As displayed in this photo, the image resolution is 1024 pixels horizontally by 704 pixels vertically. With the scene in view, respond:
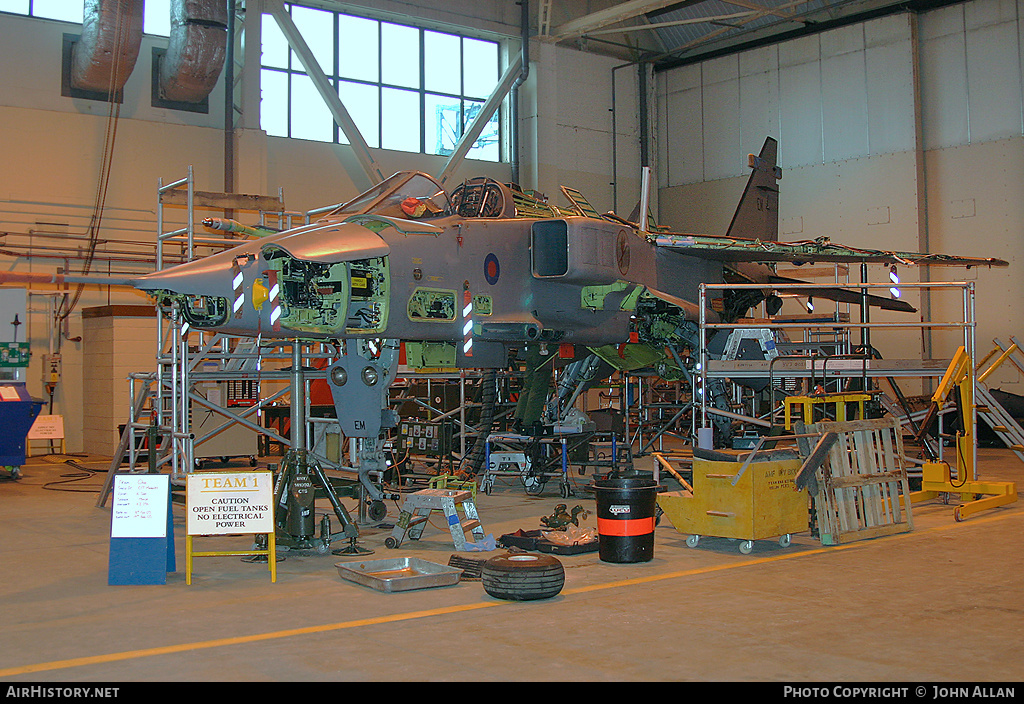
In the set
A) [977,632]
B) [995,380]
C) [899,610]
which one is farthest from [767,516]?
[995,380]

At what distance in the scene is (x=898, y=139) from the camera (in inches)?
926

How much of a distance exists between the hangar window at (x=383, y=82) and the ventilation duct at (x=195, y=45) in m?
2.38

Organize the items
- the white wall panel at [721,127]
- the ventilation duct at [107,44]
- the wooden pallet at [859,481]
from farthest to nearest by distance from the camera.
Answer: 1. the white wall panel at [721,127]
2. the ventilation duct at [107,44]
3. the wooden pallet at [859,481]

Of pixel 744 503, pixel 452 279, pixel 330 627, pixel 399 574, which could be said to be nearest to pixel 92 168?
pixel 452 279

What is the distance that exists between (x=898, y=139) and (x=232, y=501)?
21311mm

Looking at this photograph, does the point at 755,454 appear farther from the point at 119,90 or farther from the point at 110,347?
the point at 119,90

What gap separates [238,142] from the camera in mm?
21281

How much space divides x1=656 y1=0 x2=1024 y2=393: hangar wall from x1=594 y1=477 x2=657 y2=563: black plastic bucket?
51.9ft

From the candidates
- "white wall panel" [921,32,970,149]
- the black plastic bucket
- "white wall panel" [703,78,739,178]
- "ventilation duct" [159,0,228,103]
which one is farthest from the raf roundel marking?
"white wall panel" [703,78,739,178]

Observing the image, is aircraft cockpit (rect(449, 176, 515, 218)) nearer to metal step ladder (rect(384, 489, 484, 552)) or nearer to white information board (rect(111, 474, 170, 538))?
metal step ladder (rect(384, 489, 484, 552))

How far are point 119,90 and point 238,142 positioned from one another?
2.66 m

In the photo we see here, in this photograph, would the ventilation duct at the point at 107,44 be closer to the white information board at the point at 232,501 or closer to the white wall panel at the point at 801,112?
the white information board at the point at 232,501

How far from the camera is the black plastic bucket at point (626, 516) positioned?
746 cm

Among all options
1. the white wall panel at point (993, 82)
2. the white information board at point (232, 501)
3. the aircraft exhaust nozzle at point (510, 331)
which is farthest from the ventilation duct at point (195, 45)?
the white wall panel at point (993, 82)
